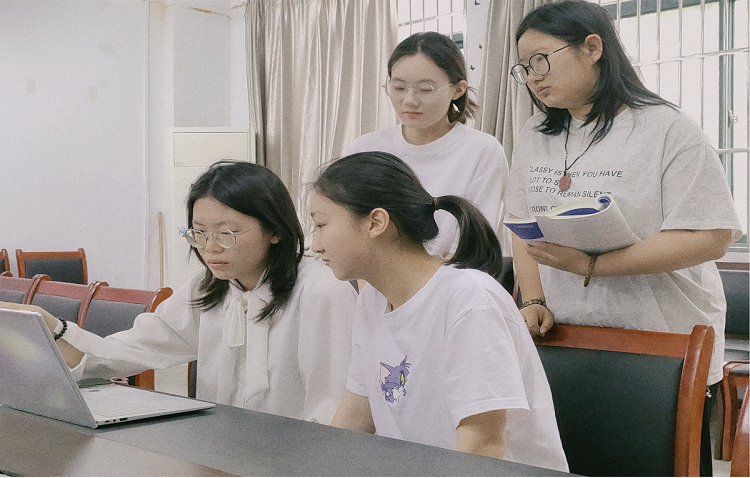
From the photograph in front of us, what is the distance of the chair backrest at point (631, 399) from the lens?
1110 millimetres

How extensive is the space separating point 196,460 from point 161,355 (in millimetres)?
915

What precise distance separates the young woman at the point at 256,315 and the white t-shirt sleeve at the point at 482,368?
49 centimetres

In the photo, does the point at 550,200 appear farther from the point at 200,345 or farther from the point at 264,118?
the point at 264,118

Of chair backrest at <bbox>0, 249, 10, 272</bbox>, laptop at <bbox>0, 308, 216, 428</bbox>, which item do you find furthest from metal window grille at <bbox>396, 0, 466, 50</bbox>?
laptop at <bbox>0, 308, 216, 428</bbox>

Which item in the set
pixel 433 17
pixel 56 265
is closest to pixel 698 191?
pixel 433 17

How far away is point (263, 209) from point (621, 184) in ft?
2.53

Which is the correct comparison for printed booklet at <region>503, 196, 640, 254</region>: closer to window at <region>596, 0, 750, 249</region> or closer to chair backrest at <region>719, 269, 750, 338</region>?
chair backrest at <region>719, 269, 750, 338</region>

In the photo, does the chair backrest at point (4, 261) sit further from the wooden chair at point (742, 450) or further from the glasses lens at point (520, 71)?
the wooden chair at point (742, 450)

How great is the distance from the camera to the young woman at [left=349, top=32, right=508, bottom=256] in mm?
1919

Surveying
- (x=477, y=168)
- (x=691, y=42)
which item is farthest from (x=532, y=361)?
(x=691, y=42)

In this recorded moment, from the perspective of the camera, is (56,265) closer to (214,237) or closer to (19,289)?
(19,289)

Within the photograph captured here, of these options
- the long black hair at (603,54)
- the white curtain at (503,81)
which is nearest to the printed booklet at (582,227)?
the long black hair at (603,54)

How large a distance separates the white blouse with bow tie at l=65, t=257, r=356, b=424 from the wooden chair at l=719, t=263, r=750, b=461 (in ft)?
6.38

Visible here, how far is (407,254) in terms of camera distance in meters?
1.29
